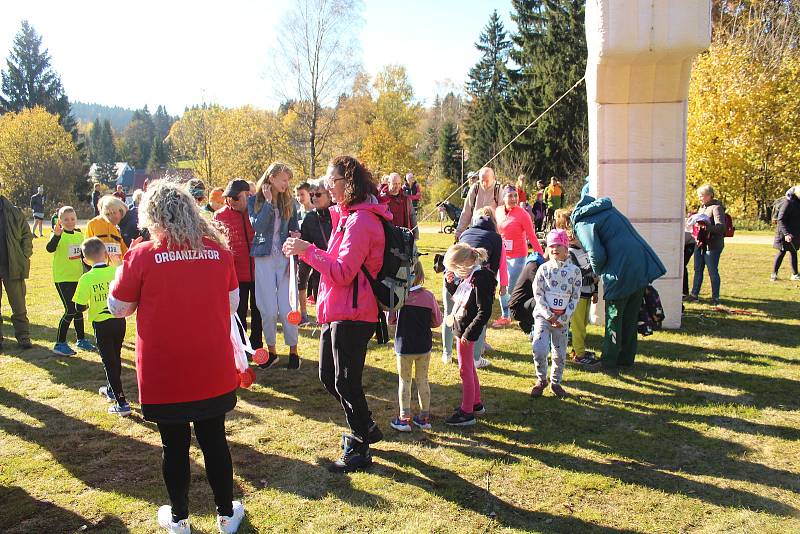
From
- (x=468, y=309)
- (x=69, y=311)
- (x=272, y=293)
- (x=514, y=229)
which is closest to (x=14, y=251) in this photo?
(x=69, y=311)

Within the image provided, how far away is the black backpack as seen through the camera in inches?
156

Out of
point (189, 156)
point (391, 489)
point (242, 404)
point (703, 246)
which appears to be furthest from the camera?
point (189, 156)

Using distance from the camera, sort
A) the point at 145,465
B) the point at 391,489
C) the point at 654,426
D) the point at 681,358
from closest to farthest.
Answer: the point at 391,489
the point at 145,465
the point at 654,426
the point at 681,358

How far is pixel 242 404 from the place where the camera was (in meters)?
5.64

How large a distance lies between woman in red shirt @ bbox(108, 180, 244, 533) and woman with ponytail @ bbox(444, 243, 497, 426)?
2.21 meters

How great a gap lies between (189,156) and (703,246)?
4113cm

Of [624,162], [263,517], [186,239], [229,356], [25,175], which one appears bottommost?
[263,517]

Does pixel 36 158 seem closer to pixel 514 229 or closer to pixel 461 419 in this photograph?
pixel 514 229

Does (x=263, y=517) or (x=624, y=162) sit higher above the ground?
(x=624, y=162)

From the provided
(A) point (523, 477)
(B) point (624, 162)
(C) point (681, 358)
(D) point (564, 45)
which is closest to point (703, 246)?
(B) point (624, 162)

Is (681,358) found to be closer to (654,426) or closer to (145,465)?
(654,426)

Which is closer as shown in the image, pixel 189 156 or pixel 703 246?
pixel 703 246

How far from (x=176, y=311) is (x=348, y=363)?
129 cm

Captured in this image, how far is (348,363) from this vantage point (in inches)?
158
